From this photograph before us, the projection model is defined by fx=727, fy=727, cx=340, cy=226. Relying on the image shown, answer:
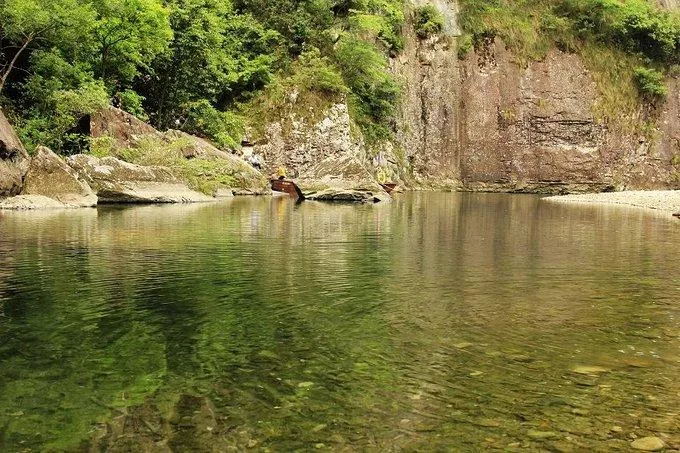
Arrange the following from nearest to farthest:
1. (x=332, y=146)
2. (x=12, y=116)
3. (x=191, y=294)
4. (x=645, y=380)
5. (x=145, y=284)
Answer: (x=645, y=380)
(x=191, y=294)
(x=145, y=284)
(x=12, y=116)
(x=332, y=146)

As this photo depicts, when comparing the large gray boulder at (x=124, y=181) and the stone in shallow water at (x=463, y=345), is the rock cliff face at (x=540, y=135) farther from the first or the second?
the stone in shallow water at (x=463, y=345)

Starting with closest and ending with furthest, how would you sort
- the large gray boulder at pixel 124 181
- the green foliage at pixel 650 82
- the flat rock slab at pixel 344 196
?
the large gray boulder at pixel 124 181 → the flat rock slab at pixel 344 196 → the green foliage at pixel 650 82

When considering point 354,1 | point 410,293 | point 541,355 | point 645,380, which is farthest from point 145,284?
point 354,1

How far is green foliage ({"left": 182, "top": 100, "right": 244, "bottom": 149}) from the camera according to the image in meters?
37.9

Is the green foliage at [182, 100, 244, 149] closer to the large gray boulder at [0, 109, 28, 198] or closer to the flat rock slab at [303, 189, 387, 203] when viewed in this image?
the flat rock slab at [303, 189, 387, 203]

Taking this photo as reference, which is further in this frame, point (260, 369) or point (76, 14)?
point (76, 14)

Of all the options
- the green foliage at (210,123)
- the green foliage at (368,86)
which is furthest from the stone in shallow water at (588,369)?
the green foliage at (368,86)

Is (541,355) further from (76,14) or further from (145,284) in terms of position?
(76,14)

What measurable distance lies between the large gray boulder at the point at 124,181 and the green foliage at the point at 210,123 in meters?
11.3

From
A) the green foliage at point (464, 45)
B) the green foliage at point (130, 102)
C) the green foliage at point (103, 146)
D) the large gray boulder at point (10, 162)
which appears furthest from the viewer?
the green foliage at point (464, 45)

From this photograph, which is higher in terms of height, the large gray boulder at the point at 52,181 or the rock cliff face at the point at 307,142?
the rock cliff face at the point at 307,142

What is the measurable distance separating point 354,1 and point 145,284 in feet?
138

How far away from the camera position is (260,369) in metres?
5.20

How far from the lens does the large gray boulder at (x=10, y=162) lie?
21.3 m
